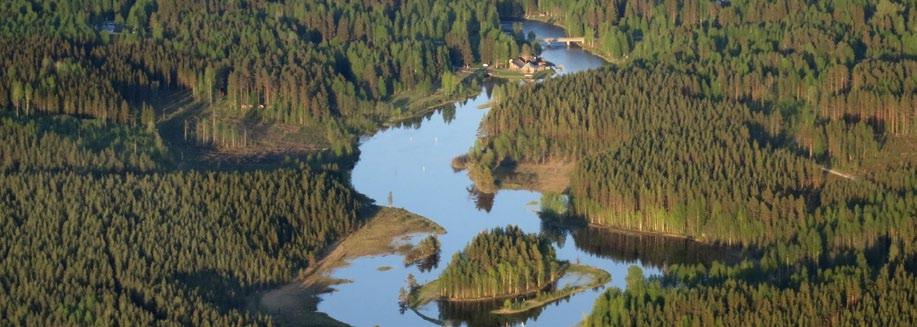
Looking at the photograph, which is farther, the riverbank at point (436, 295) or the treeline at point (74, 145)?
the treeline at point (74, 145)

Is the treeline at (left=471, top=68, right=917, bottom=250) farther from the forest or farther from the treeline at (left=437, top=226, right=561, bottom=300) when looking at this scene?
the treeline at (left=437, top=226, right=561, bottom=300)

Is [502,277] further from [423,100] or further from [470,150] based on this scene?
[423,100]

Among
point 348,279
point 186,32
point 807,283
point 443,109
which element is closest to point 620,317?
point 807,283

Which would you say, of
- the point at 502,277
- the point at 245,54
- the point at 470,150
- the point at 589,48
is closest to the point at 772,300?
the point at 502,277

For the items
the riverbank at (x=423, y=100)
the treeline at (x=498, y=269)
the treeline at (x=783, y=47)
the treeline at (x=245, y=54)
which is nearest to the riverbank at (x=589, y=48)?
the treeline at (x=783, y=47)

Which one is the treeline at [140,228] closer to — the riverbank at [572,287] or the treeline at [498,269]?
the treeline at [498,269]

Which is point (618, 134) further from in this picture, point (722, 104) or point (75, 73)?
point (75, 73)

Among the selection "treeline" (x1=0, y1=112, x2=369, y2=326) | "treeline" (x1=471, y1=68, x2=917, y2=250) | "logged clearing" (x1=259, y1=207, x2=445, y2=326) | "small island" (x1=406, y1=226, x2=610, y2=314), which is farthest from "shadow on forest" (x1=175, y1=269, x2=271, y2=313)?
"treeline" (x1=471, y1=68, x2=917, y2=250)
